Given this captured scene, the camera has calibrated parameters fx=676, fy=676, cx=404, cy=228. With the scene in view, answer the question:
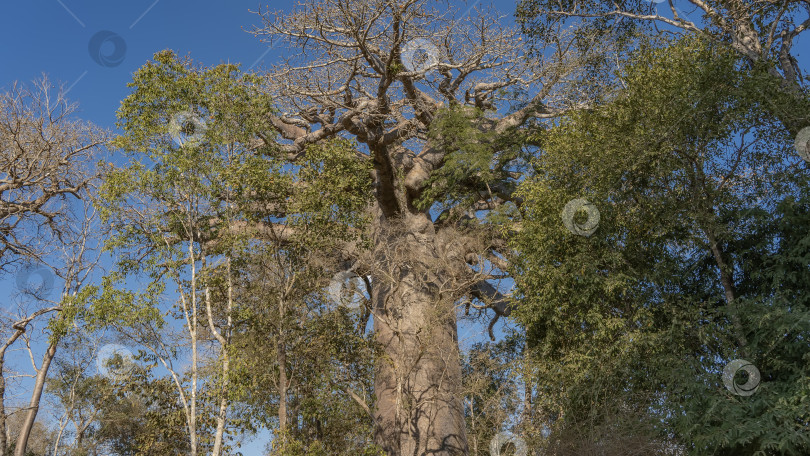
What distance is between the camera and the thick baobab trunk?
29.0ft

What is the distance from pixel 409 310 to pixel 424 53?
14.0 feet

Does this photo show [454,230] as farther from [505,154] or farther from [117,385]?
[117,385]

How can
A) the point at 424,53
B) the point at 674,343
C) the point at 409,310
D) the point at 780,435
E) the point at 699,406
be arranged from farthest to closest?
→ the point at 424,53 → the point at 409,310 → the point at 674,343 → the point at 699,406 → the point at 780,435

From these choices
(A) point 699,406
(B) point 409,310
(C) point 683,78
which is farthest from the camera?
(B) point 409,310

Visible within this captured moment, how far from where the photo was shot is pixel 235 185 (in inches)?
300

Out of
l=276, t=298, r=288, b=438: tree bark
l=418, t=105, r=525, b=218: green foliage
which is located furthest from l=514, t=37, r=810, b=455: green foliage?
l=276, t=298, r=288, b=438: tree bark

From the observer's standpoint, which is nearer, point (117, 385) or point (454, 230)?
point (117, 385)

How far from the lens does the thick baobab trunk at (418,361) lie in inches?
348

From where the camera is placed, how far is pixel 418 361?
8.69 meters

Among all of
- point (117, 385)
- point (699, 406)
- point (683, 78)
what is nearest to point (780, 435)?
point (699, 406)

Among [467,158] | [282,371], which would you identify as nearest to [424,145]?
[467,158]

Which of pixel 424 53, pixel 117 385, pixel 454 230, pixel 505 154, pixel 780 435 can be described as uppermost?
pixel 424 53

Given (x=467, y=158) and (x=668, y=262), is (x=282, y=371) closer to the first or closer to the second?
(x=668, y=262)

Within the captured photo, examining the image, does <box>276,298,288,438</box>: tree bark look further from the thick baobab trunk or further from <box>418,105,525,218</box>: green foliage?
<box>418,105,525,218</box>: green foliage
